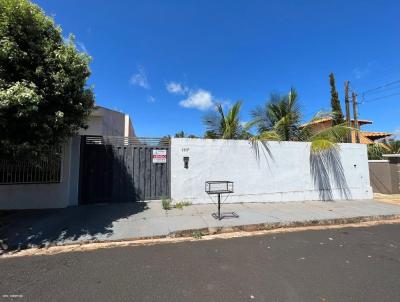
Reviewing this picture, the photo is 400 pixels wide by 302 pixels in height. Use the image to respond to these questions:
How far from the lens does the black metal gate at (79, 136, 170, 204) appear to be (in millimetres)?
8367

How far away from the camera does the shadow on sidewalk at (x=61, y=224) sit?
5.20m

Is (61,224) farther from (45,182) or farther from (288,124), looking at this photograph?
(288,124)

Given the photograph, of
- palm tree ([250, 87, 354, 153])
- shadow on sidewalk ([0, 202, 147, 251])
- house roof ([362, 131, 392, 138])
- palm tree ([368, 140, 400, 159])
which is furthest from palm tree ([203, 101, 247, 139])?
house roof ([362, 131, 392, 138])

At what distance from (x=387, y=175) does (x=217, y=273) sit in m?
13.1

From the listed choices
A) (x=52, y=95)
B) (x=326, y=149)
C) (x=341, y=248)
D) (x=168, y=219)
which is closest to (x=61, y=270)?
(x=168, y=219)

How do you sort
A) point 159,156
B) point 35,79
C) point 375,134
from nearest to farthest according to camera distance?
1. point 35,79
2. point 159,156
3. point 375,134

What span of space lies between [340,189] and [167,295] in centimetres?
969

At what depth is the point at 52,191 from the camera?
7.92 metres

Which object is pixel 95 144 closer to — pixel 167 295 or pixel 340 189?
pixel 167 295

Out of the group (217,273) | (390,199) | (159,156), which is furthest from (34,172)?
(390,199)

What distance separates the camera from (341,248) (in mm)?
4809

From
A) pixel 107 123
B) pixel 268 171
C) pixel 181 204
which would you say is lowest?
pixel 181 204

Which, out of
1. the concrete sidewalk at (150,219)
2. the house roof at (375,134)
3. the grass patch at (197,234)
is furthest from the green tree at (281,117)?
the house roof at (375,134)

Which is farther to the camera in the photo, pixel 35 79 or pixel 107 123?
pixel 107 123
